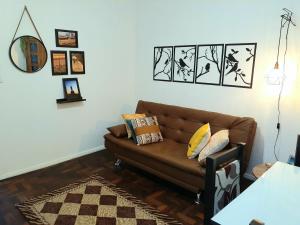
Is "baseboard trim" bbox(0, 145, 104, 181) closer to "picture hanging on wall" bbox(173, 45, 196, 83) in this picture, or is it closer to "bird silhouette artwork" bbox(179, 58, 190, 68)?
"picture hanging on wall" bbox(173, 45, 196, 83)

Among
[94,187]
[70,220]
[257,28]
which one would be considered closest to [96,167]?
[94,187]

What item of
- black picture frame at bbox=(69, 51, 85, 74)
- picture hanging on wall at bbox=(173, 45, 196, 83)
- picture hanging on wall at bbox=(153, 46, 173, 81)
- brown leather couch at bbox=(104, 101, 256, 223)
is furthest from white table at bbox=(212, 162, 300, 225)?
black picture frame at bbox=(69, 51, 85, 74)

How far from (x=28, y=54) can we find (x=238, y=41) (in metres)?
2.44

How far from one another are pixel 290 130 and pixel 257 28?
3.73 ft

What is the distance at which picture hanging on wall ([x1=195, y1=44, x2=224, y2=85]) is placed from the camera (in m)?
2.89

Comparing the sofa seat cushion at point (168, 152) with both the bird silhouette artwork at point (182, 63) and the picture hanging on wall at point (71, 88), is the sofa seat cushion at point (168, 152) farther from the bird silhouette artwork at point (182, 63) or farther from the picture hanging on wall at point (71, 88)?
the bird silhouette artwork at point (182, 63)

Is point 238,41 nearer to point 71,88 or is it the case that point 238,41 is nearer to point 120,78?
point 120,78

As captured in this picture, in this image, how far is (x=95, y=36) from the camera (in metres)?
3.41

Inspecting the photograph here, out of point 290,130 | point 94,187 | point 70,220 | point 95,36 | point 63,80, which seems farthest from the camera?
point 95,36

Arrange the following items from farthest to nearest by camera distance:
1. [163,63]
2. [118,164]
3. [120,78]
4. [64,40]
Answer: [120,78] → [163,63] → [118,164] → [64,40]

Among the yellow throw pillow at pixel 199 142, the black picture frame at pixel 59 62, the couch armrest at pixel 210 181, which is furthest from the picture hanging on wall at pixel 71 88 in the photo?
the couch armrest at pixel 210 181

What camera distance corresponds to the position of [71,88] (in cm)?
323

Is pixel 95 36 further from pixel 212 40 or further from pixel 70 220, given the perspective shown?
pixel 70 220

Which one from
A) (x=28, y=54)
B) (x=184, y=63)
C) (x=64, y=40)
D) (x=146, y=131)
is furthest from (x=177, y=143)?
(x=28, y=54)
